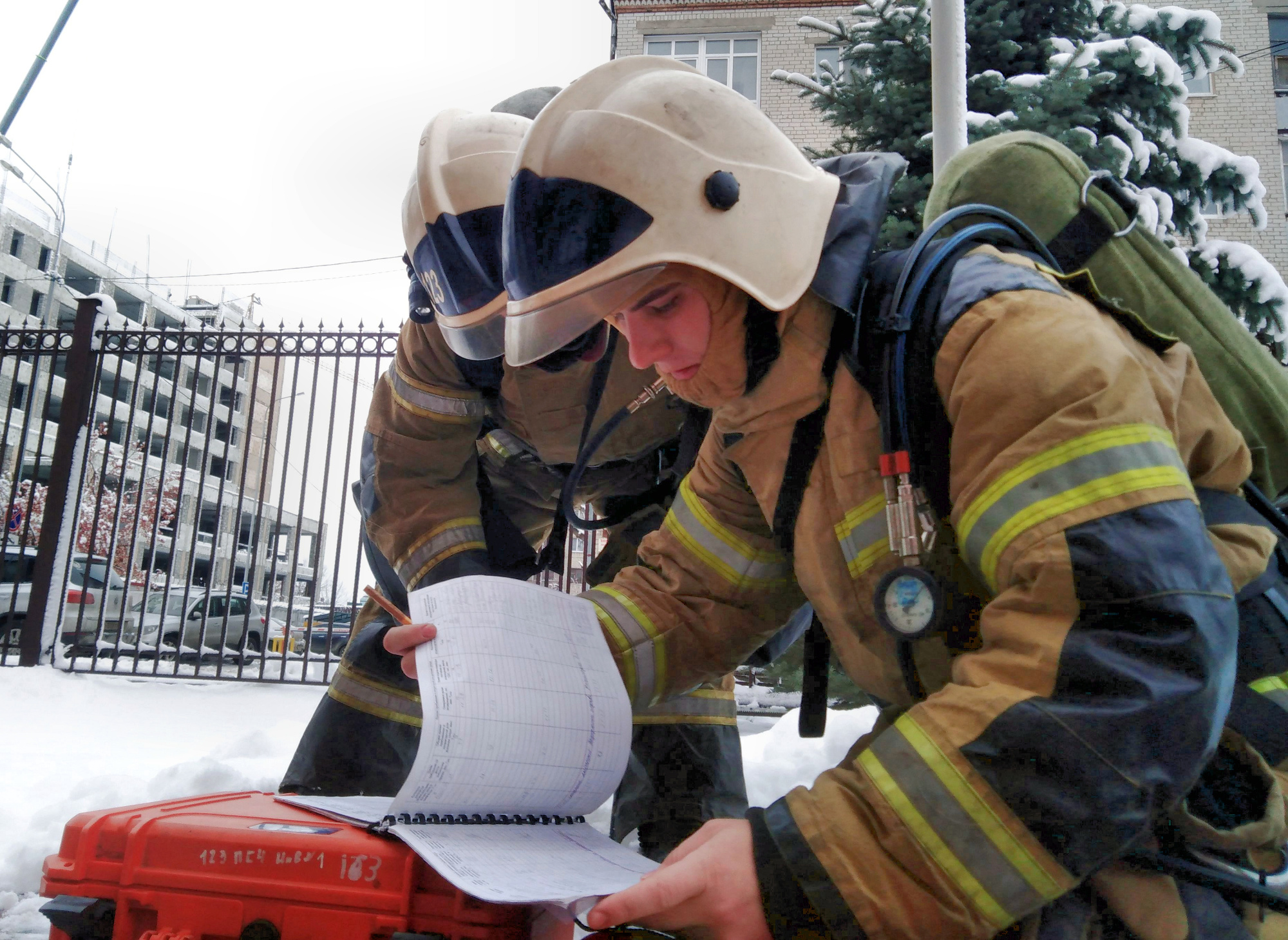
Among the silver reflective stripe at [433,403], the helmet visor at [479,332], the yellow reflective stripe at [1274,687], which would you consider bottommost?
the yellow reflective stripe at [1274,687]

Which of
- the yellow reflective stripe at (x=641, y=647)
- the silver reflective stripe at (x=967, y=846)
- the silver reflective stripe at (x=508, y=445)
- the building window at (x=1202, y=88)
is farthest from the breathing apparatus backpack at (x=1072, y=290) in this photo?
the building window at (x=1202, y=88)

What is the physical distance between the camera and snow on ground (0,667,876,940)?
8.11ft

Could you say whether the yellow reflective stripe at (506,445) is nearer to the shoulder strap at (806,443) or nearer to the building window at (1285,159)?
the shoulder strap at (806,443)

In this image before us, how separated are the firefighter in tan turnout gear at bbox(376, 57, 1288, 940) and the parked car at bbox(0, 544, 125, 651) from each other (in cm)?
677

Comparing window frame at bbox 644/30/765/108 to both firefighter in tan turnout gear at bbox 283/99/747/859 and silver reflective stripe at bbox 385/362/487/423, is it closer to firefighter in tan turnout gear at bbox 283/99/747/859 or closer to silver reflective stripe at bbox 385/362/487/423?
firefighter in tan turnout gear at bbox 283/99/747/859

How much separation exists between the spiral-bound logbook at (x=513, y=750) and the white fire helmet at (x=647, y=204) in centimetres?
51

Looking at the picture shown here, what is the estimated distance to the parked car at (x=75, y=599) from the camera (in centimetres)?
707

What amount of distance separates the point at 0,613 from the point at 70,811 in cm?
874

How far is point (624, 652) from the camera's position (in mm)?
1664

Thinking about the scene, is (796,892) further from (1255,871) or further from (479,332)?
(479,332)

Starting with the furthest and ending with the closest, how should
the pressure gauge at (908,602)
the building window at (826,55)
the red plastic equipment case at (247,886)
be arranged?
the building window at (826,55) → the pressure gauge at (908,602) → the red plastic equipment case at (247,886)

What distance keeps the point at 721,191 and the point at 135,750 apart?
13.1 feet

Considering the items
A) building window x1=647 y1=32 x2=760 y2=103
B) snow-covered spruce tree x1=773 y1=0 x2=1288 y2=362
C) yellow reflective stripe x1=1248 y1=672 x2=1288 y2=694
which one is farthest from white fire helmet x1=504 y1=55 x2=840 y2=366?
building window x1=647 y1=32 x2=760 y2=103

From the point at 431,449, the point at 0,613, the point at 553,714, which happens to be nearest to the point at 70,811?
the point at 431,449
